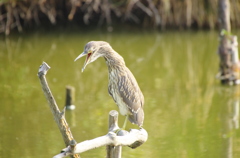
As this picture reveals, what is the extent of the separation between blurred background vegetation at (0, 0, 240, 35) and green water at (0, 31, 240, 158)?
436 millimetres

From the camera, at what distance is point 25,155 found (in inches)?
212

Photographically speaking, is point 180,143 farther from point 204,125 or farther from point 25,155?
point 25,155

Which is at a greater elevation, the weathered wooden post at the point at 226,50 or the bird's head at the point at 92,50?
the bird's head at the point at 92,50

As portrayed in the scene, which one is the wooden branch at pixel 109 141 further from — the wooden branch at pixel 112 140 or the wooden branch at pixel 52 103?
the wooden branch at pixel 52 103

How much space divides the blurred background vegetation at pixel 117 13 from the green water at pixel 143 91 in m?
0.44

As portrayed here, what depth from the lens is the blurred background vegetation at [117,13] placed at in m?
10.7

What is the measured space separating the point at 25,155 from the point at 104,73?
313cm

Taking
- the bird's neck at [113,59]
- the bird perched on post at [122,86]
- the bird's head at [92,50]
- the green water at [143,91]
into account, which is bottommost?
the green water at [143,91]

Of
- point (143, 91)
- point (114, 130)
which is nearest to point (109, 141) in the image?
point (114, 130)

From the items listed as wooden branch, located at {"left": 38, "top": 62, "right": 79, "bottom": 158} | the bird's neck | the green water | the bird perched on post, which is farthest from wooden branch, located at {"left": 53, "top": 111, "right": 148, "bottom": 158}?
the green water

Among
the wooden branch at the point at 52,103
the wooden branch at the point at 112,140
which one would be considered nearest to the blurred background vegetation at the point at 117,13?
the wooden branch at the point at 112,140

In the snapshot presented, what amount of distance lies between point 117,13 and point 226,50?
4.04m

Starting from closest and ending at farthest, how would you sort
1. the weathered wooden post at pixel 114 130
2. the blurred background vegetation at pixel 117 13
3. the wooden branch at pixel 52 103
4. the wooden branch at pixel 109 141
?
the wooden branch at pixel 109 141, the wooden branch at pixel 52 103, the weathered wooden post at pixel 114 130, the blurred background vegetation at pixel 117 13

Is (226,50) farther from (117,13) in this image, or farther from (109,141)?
(109,141)
